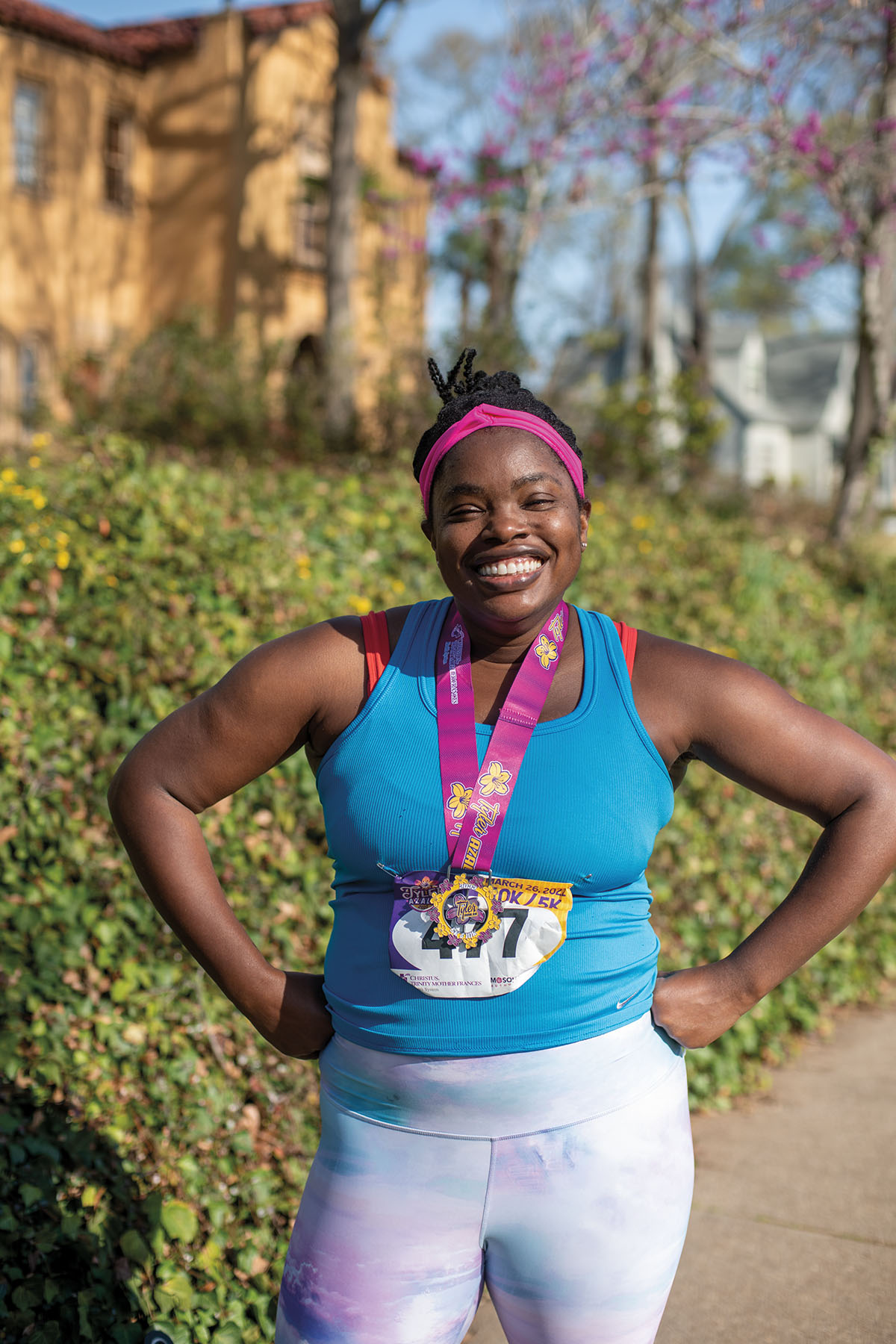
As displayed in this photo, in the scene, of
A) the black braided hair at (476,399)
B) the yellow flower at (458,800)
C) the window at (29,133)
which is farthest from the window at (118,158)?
the yellow flower at (458,800)

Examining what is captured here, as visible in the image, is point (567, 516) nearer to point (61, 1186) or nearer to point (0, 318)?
point (61, 1186)

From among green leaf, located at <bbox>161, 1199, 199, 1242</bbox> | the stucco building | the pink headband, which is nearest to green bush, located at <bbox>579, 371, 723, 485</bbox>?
the stucco building

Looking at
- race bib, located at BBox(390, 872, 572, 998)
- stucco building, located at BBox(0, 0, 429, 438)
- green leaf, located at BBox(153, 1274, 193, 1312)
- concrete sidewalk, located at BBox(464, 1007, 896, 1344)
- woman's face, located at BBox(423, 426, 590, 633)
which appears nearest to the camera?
race bib, located at BBox(390, 872, 572, 998)

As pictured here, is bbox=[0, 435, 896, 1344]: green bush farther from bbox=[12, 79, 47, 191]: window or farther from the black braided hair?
bbox=[12, 79, 47, 191]: window

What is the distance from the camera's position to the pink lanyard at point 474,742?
1.59m

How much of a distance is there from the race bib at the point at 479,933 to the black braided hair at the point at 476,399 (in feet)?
2.10

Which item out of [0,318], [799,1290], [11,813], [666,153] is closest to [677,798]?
[799,1290]

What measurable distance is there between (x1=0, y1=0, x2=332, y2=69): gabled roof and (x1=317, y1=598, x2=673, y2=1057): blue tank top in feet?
59.4

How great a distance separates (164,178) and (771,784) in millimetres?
18738

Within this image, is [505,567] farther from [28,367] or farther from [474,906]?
[28,367]

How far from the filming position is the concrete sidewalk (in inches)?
120

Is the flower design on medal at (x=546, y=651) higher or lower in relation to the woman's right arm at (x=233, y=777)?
higher

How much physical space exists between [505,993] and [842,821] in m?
0.60

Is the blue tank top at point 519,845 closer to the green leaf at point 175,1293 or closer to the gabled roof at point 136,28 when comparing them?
the green leaf at point 175,1293
